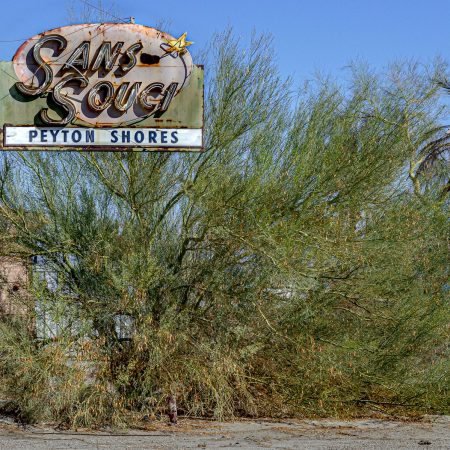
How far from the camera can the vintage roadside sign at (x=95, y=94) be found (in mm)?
11844

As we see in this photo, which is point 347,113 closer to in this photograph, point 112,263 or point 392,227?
point 392,227

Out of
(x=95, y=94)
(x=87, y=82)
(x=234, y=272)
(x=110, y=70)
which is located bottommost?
(x=234, y=272)

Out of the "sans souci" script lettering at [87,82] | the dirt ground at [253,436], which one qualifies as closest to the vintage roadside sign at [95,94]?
the "sans souci" script lettering at [87,82]

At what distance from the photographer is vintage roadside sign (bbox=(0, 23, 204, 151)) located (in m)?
11.8

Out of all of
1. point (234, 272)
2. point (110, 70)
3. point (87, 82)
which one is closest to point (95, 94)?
point (87, 82)

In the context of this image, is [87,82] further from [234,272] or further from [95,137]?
[234,272]

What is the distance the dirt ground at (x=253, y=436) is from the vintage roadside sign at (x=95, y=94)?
11.8 ft

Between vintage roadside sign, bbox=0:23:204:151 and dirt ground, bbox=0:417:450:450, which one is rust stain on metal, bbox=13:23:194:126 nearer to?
vintage roadside sign, bbox=0:23:204:151

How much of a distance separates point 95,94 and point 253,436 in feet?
15.8

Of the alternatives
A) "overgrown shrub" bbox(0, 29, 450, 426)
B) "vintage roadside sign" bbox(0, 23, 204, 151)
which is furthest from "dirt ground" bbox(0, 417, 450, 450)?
"vintage roadside sign" bbox(0, 23, 204, 151)

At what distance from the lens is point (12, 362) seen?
1145 cm

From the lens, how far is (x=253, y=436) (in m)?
11.1

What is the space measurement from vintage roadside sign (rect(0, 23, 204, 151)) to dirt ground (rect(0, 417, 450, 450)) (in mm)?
3605

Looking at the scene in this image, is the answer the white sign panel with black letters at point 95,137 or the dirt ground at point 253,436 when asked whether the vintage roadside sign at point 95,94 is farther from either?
the dirt ground at point 253,436
